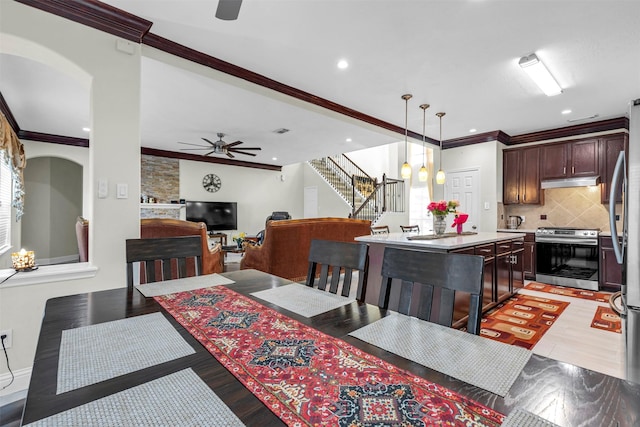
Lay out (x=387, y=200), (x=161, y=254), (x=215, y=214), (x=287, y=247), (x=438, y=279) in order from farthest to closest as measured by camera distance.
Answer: (x=215, y=214), (x=387, y=200), (x=287, y=247), (x=161, y=254), (x=438, y=279)

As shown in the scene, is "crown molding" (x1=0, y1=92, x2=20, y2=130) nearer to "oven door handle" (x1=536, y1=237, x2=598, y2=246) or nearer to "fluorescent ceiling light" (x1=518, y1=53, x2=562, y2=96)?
"fluorescent ceiling light" (x1=518, y1=53, x2=562, y2=96)

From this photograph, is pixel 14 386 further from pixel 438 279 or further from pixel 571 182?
pixel 571 182

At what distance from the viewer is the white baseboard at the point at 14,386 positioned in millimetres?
1884

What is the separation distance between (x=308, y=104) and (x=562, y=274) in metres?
4.79

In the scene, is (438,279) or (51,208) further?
(51,208)

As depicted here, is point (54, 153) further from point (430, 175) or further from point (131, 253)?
point (430, 175)

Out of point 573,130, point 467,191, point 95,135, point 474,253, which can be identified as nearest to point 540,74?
point 474,253

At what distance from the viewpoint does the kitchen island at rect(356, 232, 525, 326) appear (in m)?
2.76

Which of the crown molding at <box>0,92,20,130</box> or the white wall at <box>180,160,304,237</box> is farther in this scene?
the white wall at <box>180,160,304,237</box>

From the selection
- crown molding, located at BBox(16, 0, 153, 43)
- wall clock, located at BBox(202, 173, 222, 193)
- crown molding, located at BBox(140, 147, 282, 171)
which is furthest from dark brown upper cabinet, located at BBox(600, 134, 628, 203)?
wall clock, located at BBox(202, 173, 222, 193)

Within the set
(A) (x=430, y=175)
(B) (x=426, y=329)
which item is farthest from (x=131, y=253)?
(A) (x=430, y=175)

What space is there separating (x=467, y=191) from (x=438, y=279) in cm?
531

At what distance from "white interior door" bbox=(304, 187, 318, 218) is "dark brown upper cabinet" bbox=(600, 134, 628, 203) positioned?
22.3 feet

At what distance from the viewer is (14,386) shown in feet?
6.42
